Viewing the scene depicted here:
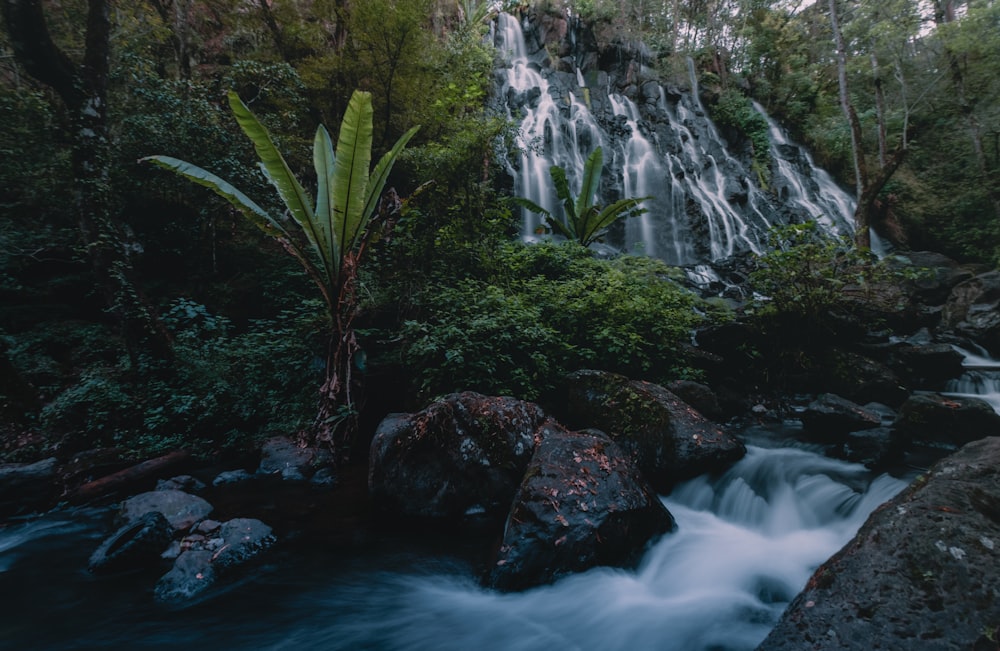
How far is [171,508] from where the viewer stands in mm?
3365

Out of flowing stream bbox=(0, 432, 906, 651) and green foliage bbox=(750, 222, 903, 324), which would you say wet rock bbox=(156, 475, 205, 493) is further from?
green foliage bbox=(750, 222, 903, 324)

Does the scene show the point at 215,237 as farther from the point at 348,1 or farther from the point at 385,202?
the point at 348,1

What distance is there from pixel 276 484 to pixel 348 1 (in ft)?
31.7

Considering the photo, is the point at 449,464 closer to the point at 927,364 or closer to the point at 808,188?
the point at 927,364

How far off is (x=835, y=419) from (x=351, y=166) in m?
5.79

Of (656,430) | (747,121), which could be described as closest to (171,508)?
(656,430)

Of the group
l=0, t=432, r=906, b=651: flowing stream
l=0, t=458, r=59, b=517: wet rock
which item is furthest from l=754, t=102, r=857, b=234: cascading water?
l=0, t=458, r=59, b=517: wet rock

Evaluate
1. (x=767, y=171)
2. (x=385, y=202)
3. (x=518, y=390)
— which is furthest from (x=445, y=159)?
(x=767, y=171)

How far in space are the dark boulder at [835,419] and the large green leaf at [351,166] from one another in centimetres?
546

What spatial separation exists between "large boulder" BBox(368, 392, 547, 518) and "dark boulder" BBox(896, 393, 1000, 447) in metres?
3.91

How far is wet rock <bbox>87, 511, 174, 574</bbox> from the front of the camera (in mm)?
2900

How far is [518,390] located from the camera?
4.65 meters

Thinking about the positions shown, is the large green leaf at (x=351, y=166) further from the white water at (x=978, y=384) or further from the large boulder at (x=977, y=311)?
the large boulder at (x=977, y=311)

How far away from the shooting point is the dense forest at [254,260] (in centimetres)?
473
